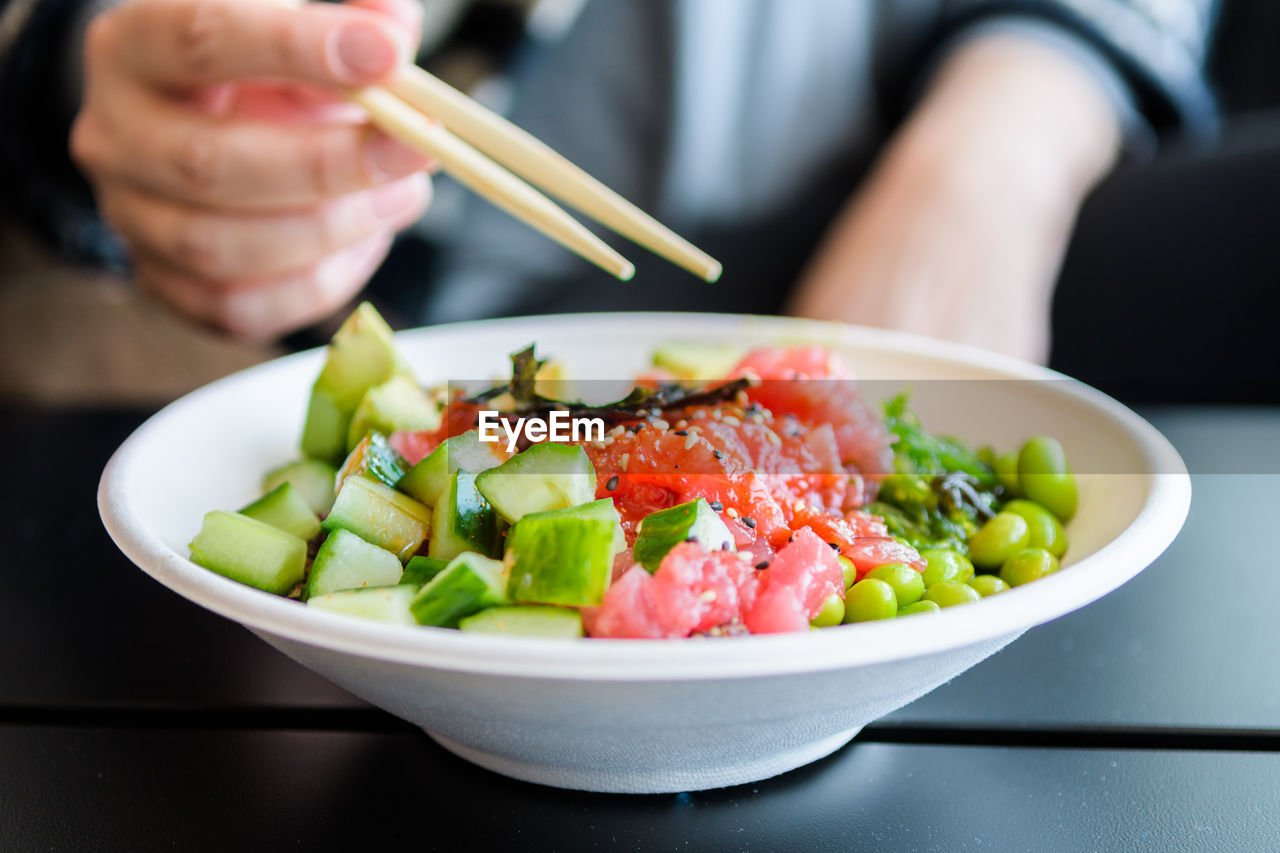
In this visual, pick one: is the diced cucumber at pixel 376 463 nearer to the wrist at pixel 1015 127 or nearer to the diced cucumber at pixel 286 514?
the diced cucumber at pixel 286 514

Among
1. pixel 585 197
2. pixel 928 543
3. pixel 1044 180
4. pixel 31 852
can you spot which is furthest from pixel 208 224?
pixel 1044 180

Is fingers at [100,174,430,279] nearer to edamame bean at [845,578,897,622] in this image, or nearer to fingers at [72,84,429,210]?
fingers at [72,84,429,210]

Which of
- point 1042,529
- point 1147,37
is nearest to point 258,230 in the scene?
point 1042,529

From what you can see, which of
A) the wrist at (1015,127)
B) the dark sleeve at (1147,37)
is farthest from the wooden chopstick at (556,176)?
the dark sleeve at (1147,37)

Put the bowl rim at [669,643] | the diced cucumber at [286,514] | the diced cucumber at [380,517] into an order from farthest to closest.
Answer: the diced cucumber at [286,514] → the diced cucumber at [380,517] → the bowl rim at [669,643]

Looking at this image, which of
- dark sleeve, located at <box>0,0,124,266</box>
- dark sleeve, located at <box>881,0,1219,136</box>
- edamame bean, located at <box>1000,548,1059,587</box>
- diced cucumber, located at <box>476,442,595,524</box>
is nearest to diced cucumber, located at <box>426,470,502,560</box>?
diced cucumber, located at <box>476,442,595,524</box>

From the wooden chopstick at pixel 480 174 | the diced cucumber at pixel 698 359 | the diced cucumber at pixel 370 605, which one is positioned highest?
the wooden chopstick at pixel 480 174
